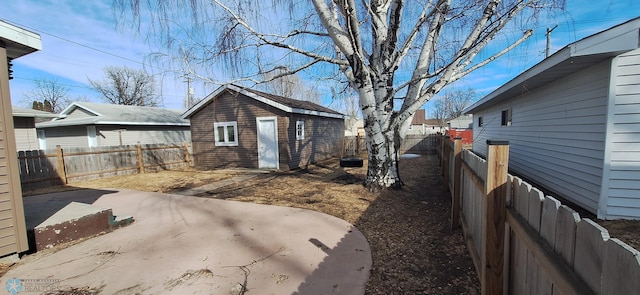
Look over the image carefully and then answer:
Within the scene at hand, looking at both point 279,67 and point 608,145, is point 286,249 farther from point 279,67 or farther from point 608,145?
point 608,145

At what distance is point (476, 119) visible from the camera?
15.8 metres

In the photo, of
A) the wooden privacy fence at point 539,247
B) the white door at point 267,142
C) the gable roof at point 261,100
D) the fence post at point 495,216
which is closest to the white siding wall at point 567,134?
the wooden privacy fence at point 539,247

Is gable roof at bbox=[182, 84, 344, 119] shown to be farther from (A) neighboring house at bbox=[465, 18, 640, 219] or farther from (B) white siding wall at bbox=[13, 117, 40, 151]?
(A) neighboring house at bbox=[465, 18, 640, 219]

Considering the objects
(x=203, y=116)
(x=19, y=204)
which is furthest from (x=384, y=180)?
(x=203, y=116)

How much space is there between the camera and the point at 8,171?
3.29 m

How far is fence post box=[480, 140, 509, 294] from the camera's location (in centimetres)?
182

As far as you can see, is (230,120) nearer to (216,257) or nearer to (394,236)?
(216,257)

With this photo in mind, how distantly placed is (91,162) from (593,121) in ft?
47.9

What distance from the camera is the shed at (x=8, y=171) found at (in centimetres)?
323

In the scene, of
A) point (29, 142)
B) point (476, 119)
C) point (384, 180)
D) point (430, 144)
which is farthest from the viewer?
point (430, 144)

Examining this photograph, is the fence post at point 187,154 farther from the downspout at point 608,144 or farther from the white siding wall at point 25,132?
the downspout at point 608,144

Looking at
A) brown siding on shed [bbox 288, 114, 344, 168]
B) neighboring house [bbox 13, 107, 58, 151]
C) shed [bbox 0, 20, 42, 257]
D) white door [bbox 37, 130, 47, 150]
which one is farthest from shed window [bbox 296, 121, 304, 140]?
white door [bbox 37, 130, 47, 150]

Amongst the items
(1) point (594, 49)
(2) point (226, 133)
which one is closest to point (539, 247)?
(1) point (594, 49)

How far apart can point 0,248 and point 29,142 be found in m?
12.2
